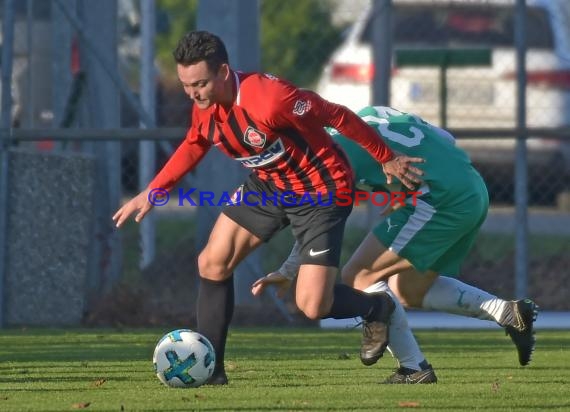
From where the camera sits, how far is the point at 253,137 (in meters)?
6.69

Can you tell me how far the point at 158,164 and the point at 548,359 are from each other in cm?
792

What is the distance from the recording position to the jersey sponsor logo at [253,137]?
6.68 metres

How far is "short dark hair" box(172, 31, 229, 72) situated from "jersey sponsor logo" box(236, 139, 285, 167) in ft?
1.48

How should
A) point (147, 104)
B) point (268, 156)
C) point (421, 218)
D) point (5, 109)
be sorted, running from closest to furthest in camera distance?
point (268, 156) → point (421, 218) → point (5, 109) → point (147, 104)

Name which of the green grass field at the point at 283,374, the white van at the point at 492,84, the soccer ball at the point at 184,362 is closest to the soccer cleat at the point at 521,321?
the green grass field at the point at 283,374

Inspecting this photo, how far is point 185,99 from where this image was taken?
1481 cm

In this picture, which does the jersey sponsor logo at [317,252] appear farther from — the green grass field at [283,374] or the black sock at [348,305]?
the green grass field at [283,374]

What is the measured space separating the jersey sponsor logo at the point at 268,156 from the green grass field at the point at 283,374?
1.04 metres

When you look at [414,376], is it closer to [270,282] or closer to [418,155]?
[270,282]

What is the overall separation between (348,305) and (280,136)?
34.1 inches

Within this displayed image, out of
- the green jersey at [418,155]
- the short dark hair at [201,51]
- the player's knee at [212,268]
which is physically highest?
the short dark hair at [201,51]

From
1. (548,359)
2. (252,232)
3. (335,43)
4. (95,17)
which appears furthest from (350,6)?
(252,232)

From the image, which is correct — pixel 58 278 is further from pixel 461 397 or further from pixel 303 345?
pixel 461 397

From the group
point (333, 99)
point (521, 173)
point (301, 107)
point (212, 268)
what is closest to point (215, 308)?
point (212, 268)
